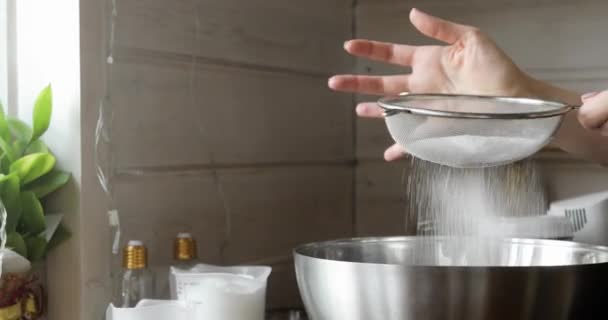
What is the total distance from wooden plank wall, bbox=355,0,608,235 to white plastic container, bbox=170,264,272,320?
2.03ft

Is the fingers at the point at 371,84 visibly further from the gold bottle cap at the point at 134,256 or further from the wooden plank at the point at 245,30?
the gold bottle cap at the point at 134,256

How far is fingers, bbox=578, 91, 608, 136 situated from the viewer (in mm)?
911

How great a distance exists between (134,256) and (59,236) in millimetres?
93

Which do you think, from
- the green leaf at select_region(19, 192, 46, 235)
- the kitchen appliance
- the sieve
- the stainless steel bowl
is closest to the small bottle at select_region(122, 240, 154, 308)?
the green leaf at select_region(19, 192, 46, 235)

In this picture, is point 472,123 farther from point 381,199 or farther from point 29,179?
point 381,199

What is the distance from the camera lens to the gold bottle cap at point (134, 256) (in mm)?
976

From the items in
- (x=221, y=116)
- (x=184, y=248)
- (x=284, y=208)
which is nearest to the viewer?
(x=184, y=248)

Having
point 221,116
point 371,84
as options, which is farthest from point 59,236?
point 371,84

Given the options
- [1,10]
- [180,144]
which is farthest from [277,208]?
[1,10]

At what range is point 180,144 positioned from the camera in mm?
1159

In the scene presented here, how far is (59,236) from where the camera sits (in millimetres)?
987

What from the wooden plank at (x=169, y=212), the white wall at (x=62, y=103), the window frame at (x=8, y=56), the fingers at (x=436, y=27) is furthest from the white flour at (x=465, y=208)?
the window frame at (x=8, y=56)

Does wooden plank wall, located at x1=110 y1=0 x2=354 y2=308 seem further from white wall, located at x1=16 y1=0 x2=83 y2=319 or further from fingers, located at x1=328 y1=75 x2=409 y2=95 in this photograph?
fingers, located at x1=328 y1=75 x2=409 y2=95

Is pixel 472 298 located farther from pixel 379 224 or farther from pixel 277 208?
pixel 379 224
